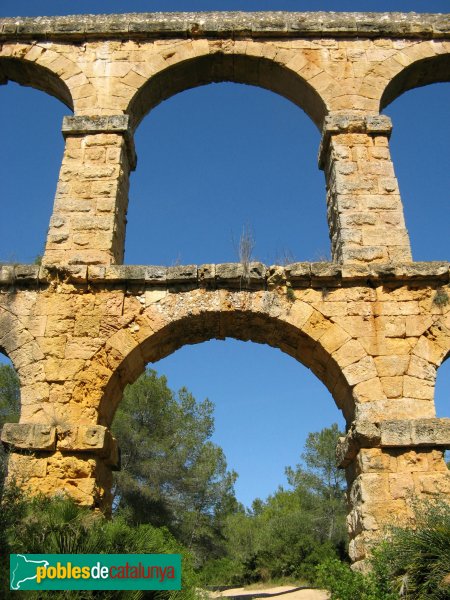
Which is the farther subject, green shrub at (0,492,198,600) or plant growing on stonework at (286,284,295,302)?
plant growing on stonework at (286,284,295,302)

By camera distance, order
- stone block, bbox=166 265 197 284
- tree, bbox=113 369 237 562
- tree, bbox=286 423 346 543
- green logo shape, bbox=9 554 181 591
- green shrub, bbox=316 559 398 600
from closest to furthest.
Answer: green logo shape, bbox=9 554 181 591
green shrub, bbox=316 559 398 600
stone block, bbox=166 265 197 284
tree, bbox=113 369 237 562
tree, bbox=286 423 346 543

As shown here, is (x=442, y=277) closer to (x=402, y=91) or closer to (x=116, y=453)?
(x=402, y=91)

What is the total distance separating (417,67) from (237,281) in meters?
4.43

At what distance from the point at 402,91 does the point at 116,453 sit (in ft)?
21.3

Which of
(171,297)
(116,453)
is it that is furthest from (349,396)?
(116,453)

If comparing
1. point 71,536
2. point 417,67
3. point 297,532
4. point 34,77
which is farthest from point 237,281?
point 297,532

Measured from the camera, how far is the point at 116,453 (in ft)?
20.8

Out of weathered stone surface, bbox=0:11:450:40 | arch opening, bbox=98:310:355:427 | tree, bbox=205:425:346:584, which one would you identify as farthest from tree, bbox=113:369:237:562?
weathered stone surface, bbox=0:11:450:40

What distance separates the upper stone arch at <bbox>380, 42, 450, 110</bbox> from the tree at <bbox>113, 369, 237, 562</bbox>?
39.2ft

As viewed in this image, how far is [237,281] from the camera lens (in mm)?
6355

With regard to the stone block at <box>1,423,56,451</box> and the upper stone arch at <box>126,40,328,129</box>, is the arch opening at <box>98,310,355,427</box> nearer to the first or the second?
the stone block at <box>1,423,56,451</box>

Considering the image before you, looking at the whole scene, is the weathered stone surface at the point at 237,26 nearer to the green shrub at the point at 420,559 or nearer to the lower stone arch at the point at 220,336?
the lower stone arch at the point at 220,336

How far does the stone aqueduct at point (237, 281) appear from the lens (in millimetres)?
5652

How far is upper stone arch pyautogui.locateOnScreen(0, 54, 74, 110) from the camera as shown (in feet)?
26.2
